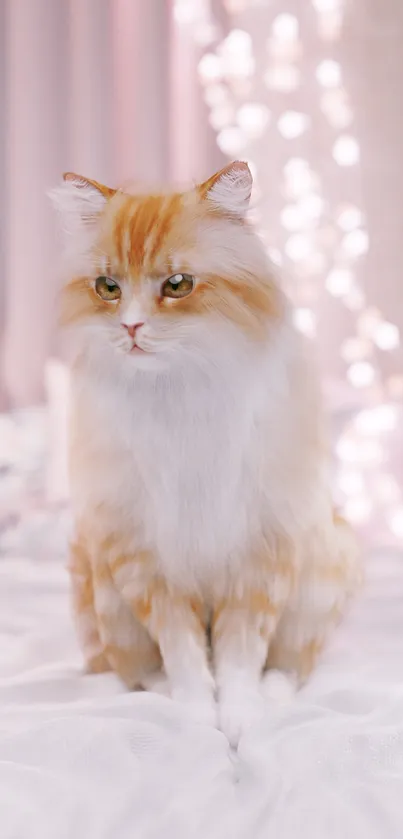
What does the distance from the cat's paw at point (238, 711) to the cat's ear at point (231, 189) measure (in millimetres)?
522

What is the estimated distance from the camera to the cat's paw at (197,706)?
84 centimetres

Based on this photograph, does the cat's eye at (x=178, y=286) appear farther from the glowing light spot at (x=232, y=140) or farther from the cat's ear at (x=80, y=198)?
the glowing light spot at (x=232, y=140)

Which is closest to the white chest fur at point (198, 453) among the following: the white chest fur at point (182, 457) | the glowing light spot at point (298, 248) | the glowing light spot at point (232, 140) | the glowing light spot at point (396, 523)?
the white chest fur at point (182, 457)

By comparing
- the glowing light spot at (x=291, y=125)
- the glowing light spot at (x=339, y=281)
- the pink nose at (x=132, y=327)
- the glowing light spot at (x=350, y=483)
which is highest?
the glowing light spot at (x=291, y=125)

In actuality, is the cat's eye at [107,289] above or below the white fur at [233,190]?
below

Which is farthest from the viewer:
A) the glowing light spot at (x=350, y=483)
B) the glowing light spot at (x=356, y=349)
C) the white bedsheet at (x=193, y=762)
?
the glowing light spot at (x=356, y=349)

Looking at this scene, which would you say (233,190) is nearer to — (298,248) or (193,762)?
(193,762)

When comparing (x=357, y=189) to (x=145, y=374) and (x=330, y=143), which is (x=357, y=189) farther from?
(x=145, y=374)

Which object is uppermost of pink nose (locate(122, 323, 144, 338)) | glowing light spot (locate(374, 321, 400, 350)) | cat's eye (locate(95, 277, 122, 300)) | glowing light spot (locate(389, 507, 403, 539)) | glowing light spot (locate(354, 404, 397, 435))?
cat's eye (locate(95, 277, 122, 300))

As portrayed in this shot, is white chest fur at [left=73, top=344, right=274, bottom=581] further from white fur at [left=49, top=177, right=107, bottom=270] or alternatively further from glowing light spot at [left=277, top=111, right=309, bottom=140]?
glowing light spot at [left=277, top=111, right=309, bottom=140]

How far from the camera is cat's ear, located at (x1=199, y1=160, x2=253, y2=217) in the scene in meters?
0.82

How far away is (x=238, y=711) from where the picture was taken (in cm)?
84

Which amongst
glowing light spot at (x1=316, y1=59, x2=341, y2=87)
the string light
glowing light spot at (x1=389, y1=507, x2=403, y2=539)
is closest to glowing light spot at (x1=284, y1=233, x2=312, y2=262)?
the string light


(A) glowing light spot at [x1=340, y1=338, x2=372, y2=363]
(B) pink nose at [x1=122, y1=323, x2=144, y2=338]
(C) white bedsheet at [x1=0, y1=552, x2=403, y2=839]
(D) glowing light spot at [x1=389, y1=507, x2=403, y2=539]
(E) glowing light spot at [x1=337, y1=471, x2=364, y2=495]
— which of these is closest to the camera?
(C) white bedsheet at [x1=0, y1=552, x2=403, y2=839]
